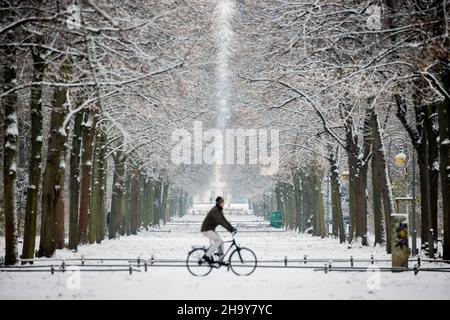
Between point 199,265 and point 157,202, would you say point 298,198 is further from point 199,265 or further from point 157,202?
→ point 199,265

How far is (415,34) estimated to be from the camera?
19.4m

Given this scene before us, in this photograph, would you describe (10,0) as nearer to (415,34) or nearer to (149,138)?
(415,34)

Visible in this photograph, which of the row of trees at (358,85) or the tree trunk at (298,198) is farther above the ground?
the row of trees at (358,85)

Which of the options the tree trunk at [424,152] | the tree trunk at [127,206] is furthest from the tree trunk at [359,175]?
the tree trunk at [127,206]

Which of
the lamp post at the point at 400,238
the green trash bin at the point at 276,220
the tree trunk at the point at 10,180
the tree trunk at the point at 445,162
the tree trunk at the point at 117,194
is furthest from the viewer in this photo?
the green trash bin at the point at 276,220

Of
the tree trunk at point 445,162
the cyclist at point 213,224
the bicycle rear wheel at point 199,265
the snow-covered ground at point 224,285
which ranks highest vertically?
the tree trunk at point 445,162

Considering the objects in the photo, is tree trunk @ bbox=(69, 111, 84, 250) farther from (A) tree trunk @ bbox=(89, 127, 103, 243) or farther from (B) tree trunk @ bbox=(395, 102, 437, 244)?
(B) tree trunk @ bbox=(395, 102, 437, 244)

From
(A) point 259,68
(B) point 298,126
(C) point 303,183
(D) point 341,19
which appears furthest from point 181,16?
(C) point 303,183

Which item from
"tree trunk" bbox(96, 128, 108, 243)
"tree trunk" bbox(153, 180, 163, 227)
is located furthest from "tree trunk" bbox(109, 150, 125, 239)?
"tree trunk" bbox(153, 180, 163, 227)

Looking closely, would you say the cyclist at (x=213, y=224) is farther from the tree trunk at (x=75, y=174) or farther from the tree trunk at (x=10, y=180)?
the tree trunk at (x=75, y=174)

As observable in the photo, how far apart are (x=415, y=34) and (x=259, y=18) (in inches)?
481

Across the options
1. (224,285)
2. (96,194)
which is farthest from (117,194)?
(224,285)

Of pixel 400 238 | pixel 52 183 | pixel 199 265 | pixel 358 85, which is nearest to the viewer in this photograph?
pixel 199 265

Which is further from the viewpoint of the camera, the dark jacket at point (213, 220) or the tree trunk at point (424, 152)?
the tree trunk at point (424, 152)
